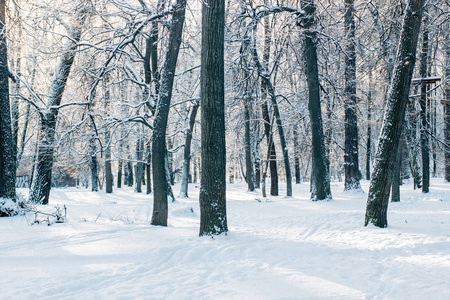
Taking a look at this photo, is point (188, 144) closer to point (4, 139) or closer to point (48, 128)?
point (48, 128)

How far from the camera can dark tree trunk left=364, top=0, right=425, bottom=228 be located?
6555 millimetres

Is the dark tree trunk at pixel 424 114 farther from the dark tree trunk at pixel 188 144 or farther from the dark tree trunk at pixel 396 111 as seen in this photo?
the dark tree trunk at pixel 188 144

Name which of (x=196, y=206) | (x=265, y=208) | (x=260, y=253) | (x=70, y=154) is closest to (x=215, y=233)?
(x=260, y=253)

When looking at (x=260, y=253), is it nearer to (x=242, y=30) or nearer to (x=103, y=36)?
(x=242, y=30)

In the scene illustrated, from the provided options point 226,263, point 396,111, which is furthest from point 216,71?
point 396,111

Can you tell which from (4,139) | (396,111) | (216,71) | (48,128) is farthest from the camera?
(48,128)

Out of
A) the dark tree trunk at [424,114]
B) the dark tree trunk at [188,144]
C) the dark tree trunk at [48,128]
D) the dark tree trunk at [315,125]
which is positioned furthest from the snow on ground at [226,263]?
the dark tree trunk at [188,144]

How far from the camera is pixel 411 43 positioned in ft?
21.6

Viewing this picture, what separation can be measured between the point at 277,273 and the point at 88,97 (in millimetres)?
7737

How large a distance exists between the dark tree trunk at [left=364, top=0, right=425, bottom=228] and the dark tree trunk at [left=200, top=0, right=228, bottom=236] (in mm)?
3324

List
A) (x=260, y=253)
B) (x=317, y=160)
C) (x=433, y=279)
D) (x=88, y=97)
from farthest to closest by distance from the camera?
(x=317, y=160)
(x=88, y=97)
(x=260, y=253)
(x=433, y=279)

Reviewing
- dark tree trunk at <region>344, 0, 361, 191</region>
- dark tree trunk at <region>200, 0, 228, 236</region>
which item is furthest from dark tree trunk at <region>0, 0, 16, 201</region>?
dark tree trunk at <region>344, 0, 361, 191</region>

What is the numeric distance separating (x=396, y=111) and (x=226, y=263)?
15.1 feet

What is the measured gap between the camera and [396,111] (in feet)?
21.8
